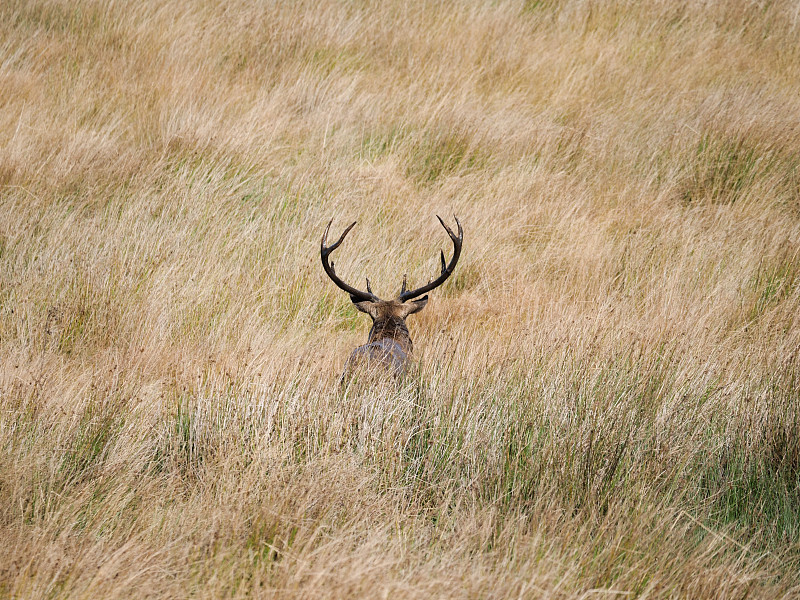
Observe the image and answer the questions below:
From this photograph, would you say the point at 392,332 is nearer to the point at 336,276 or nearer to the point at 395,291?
the point at 336,276

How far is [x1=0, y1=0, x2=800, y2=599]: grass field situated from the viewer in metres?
2.56

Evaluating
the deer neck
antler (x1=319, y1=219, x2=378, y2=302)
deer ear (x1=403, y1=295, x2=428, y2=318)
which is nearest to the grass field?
the deer neck

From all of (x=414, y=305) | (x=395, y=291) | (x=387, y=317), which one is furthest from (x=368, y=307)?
(x=395, y=291)

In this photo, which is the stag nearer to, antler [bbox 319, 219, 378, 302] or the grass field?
antler [bbox 319, 219, 378, 302]

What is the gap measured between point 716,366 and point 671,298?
965 mm

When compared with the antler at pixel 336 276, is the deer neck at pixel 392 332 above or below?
below

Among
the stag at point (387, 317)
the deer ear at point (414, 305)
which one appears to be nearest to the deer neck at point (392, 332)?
the stag at point (387, 317)

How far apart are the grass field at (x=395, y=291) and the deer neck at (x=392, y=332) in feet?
0.49

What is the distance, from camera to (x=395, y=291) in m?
5.18

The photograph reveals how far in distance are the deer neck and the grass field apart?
148 mm

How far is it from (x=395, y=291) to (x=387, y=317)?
701 mm

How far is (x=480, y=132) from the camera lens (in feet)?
22.2

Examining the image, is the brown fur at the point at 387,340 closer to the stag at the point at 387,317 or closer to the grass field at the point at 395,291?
the stag at the point at 387,317

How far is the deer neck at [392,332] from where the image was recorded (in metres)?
4.36
